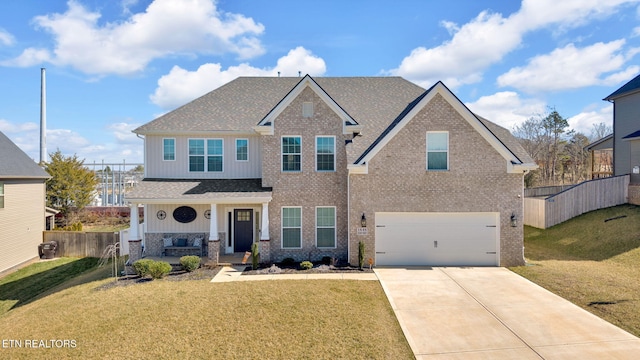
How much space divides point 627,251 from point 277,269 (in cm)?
1499

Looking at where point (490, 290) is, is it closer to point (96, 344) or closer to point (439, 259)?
point (439, 259)

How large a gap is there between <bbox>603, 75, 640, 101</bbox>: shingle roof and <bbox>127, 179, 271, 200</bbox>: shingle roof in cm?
2581

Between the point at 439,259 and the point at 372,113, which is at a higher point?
the point at 372,113

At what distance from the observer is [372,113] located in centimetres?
1720

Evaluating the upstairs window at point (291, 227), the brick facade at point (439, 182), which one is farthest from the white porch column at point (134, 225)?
the brick facade at point (439, 182)

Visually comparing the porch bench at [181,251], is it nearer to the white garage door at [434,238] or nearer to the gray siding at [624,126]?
the white garage door at [434,238]

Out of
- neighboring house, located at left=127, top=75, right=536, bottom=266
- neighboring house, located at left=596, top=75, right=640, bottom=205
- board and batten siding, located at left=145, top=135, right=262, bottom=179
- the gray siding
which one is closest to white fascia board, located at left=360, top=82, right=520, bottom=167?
neighboring house, located at left=127, top=75, right=536, bottom=266

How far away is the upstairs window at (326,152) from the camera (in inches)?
582

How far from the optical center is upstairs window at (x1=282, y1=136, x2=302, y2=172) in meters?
14.7

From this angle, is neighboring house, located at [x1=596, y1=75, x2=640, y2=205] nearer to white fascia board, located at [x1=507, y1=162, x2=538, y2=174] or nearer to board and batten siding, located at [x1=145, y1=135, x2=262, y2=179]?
white fascia board, located at [x1=507, y1=162, x2=538, y2=174]

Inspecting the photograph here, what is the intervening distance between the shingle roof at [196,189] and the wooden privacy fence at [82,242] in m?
6.16

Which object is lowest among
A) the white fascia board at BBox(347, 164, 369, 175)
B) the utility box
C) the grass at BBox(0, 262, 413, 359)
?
the utility box

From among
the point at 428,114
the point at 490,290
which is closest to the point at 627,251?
the point at 490,290

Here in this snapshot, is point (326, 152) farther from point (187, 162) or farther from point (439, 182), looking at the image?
point (187, 162)
